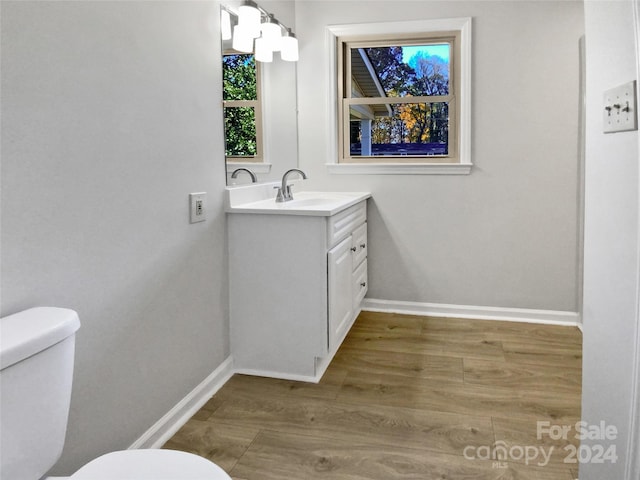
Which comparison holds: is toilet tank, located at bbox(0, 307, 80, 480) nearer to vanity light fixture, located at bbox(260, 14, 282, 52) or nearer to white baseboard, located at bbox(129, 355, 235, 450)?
white baseboard, located at bbox(129, 355, 235, 450)

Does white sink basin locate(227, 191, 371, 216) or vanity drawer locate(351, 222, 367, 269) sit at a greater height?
white sink basin locate(227, 191, 371, 216)

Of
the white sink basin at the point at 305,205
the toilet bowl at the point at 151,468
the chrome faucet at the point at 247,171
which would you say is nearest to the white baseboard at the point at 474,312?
the white sink basin at the point at 305,205

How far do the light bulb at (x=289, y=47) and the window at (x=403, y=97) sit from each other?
29 centimetres

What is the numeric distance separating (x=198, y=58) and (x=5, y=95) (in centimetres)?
108

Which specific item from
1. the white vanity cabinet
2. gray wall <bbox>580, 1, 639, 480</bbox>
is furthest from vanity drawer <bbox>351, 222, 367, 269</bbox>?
gray wall <bbox>580, 1, 639, 480</bbox>

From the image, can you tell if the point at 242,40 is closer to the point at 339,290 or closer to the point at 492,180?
the point at 339,290

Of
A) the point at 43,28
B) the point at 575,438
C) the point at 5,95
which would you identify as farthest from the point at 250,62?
the point at 575,438

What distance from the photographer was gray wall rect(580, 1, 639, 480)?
1.16m

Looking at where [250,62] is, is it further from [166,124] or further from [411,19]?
[411,19]

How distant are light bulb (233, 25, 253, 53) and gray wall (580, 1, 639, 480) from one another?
5.64 ft

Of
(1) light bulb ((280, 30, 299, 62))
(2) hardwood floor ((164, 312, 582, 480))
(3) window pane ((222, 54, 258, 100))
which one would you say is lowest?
(2) hardwood floor ((164, 312, 582, 480))

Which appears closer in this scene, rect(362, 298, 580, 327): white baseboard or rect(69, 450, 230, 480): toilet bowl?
rect(69, 450, 230, 480): toilet bowl

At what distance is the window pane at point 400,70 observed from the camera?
11.2ft

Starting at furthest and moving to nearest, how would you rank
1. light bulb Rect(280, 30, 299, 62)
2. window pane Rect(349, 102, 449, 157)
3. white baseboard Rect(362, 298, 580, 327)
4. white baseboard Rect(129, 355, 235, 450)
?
window pane Rect(349, 102, 449, 157) < white baseboard Rect(362, 298, 580, 327) < light bulb Rect(280, 30, 299, 62) < white baseboard Rect(129, 355, 235, 450)
